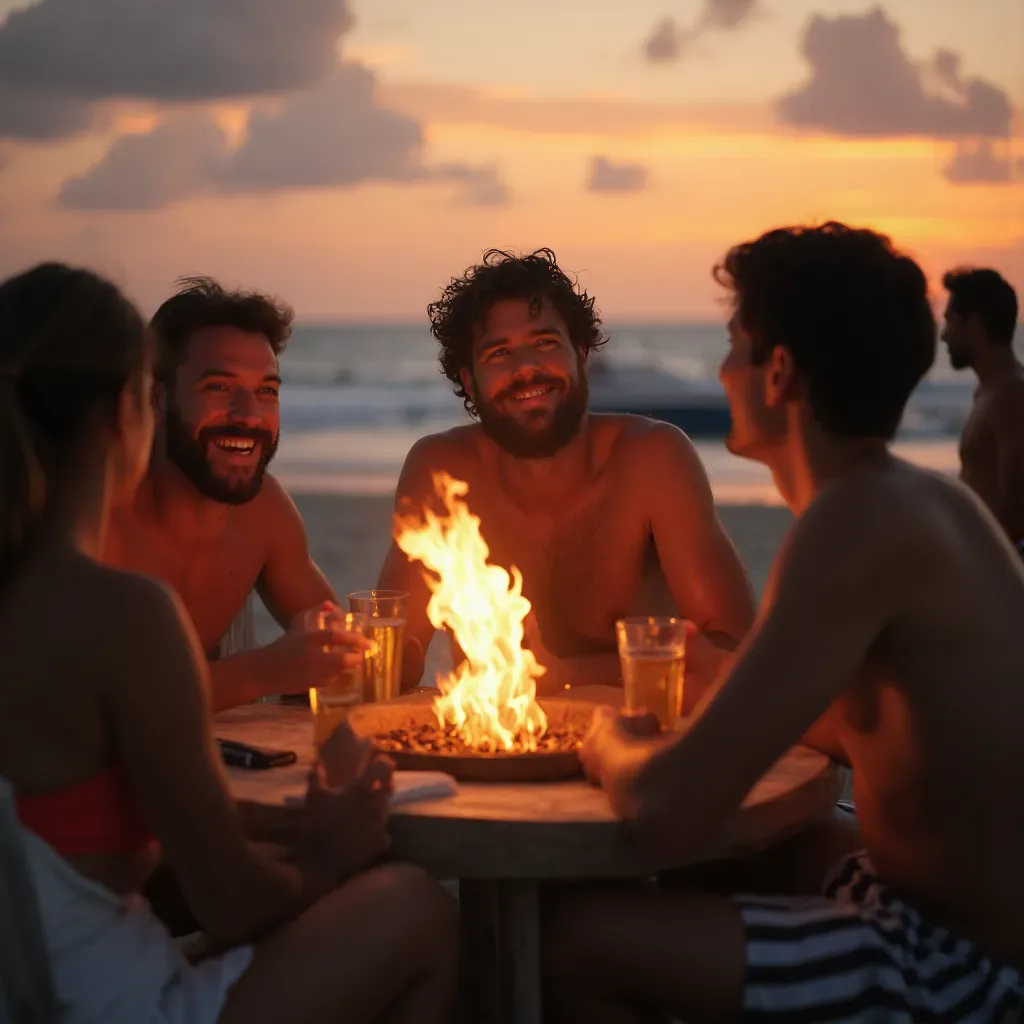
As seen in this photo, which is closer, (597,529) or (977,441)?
(597,529)

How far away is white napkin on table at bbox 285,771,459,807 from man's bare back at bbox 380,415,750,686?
53.0 inches

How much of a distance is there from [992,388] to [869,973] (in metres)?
6.27

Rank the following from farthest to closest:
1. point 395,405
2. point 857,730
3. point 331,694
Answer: point 395,405 < point 331,694 < point 857,730

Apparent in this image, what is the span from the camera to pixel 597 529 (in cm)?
406

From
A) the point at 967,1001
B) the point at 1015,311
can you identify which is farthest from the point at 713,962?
the point at 1015,311

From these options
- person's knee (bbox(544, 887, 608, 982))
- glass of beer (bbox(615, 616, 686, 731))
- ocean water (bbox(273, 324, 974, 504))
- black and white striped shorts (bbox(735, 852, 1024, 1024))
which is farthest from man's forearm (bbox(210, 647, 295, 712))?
ocean water (bbox(273, 324, 974, 504))

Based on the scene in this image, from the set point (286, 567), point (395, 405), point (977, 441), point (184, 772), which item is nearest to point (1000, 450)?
point (977, 441)

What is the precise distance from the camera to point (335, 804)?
2.25 metres

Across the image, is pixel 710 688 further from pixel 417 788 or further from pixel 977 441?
pixel 977 441

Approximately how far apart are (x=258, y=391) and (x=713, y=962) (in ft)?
6.65

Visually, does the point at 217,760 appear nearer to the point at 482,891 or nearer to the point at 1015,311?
the point at 482,891

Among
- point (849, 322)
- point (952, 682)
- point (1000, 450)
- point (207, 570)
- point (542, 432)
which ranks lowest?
point (952, 682)

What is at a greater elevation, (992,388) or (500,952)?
(992,388)

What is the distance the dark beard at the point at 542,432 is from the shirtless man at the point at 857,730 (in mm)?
1665
